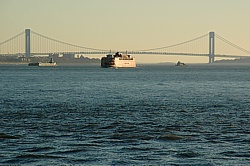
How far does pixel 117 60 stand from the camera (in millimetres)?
181000

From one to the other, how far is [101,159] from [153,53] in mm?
161381

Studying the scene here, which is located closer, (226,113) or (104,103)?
(226,113)

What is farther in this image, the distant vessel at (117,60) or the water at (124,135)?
the distant vessel at (117,60)

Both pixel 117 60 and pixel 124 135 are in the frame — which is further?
pixel 117 60

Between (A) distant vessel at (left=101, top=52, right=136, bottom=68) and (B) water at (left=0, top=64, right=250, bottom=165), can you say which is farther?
(A) distant vessel at (left=101, top=52, right=136, bottom=68)

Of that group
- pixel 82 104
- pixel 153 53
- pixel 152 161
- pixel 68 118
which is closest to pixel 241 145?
pixel 152 161

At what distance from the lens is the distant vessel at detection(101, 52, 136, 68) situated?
7077 inches

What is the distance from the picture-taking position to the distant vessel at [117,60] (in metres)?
180

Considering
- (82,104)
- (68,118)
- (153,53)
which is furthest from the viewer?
(153,53)

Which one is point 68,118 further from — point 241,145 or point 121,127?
point 241,145

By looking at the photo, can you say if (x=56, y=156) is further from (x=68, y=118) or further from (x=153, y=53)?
(x=153, y=53)

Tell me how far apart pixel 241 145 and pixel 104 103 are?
18181mm

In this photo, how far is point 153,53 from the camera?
7018 inches

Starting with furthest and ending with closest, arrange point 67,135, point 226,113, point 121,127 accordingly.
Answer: point 226,113 < point 121,127 < point 67,135
